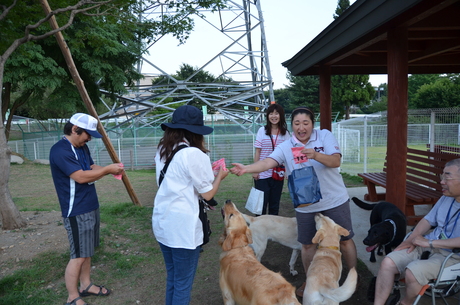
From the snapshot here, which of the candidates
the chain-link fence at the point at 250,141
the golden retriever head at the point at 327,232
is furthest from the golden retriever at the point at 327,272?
the chain-link fence at the point at 250,141

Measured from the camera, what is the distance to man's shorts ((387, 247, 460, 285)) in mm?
2471

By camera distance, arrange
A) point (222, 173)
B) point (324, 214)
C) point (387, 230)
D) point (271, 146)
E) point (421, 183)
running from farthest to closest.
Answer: point (421, 183) < point (271, 146) < point (387, 230) < point (324, 214) < point (222, 173)

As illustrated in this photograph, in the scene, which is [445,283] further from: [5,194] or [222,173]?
[5,194]

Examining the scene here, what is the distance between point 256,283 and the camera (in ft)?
7.68

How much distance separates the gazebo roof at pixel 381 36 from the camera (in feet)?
9.96

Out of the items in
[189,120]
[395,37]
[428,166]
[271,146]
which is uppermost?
[395,37]

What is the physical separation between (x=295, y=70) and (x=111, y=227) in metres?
4.30

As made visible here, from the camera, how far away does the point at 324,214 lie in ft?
10.5

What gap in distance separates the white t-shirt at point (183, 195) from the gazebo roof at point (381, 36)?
76.2 inches

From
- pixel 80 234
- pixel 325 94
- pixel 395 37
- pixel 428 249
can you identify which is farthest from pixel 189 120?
pixel 325 94

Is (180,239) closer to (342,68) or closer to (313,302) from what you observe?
(313,302)

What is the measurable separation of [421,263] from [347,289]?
0.68 meters

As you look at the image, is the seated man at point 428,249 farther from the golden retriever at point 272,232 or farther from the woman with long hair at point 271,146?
the woman with long hair at point 271,146

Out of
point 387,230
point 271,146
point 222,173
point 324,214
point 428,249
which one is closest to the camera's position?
point 222,173
